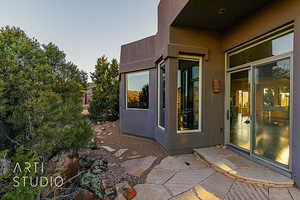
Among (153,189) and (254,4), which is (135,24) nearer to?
(254,4)

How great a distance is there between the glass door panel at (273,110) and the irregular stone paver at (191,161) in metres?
1.24

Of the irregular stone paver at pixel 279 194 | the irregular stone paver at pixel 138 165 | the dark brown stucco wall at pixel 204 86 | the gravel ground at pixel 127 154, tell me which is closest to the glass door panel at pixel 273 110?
the irregular stone paver at pixel 279 194

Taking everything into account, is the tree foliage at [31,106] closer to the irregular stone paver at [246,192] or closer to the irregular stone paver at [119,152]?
the irregular stone paver at [119,152]

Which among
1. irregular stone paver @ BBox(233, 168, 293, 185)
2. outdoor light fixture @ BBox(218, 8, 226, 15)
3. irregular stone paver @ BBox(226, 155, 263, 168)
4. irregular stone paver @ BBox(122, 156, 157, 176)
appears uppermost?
outdoor light fixture @ BBox(218, 8, 226, 15)

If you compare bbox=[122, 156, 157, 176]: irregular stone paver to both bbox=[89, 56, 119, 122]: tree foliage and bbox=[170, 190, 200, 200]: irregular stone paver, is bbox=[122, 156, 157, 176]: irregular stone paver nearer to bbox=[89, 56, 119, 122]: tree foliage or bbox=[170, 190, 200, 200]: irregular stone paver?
bbox=[170, 190, 200, 200]: irregular stone paver

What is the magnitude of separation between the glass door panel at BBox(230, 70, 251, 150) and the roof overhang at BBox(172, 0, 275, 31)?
1.31 meters

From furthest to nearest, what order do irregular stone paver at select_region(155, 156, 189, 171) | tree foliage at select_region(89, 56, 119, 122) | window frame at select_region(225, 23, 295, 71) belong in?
1. tree foliage at select_region(89, 56, 119, 122)
2. irregular stone paver at select_region(155, 156, 189, 171)
3. window frame at select_region(225, 23, 295, 71)

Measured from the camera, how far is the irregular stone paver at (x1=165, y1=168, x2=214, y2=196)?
2.39 metres

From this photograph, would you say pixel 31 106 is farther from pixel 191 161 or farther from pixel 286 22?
pixel 286 22

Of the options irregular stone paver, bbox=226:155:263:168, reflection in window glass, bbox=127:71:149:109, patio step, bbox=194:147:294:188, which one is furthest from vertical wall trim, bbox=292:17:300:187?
reflection in window glass, bbox=127:71:149:109

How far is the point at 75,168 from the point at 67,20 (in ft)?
21.5

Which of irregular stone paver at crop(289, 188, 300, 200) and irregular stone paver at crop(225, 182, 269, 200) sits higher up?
irregular stone paver at crop(289, 188, 300, 200)

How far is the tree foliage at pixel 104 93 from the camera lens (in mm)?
9445

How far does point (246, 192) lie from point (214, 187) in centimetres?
46
